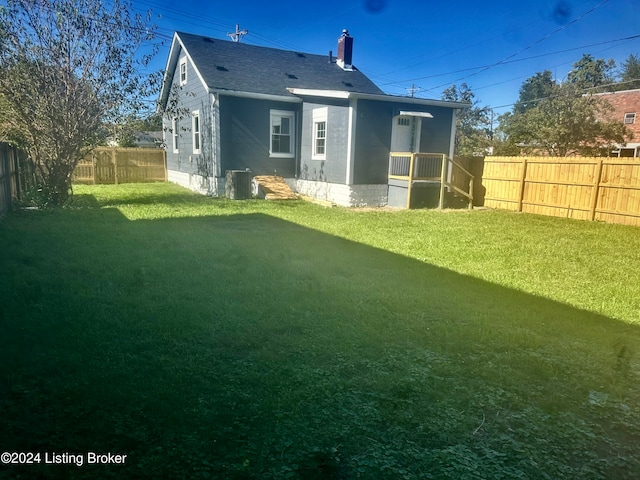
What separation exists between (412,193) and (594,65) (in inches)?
2576

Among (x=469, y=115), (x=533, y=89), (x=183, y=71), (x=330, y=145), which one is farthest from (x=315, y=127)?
(x=533, y=89)

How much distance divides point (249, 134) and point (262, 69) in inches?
143

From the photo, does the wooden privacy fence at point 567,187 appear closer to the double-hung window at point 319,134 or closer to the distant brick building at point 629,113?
the double-hung window at point 319,134

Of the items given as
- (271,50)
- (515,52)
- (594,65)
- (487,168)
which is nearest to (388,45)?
(515,52)

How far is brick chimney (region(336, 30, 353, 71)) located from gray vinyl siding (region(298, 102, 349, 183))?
5548 millimetres

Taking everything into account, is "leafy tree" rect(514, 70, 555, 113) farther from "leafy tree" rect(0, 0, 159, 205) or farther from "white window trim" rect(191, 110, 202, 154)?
"leafy tree" rect(0, 0, 159, 205)

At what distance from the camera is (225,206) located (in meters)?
12.6

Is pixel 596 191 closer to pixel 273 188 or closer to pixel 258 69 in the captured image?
pixel 273 188

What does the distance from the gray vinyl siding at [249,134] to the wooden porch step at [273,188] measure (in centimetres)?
46

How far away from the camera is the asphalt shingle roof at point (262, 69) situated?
15805 millimetres

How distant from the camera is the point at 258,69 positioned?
56.4ft

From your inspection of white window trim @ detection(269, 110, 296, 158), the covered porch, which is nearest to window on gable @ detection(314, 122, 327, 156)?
white window trim @ detection(269, 110, 296, 158)

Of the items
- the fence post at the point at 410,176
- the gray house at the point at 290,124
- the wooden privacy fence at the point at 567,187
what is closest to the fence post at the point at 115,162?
the gray house at the point at 290,124

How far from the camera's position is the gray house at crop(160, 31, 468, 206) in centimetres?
1384
